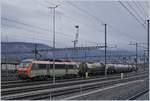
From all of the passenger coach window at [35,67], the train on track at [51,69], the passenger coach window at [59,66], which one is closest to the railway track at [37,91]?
the train on track at [51,69]

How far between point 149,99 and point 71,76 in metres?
29.4

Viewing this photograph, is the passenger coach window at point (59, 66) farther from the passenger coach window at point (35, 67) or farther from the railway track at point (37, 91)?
the railway track at point (37, 91)

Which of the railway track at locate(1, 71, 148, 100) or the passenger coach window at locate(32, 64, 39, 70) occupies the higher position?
the passenger coach window at locate(32, 64, 39, 70)

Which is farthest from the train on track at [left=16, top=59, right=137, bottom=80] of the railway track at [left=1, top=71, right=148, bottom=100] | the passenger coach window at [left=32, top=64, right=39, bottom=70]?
the railway track at [left=1, top=71, right=148, bottom=100]

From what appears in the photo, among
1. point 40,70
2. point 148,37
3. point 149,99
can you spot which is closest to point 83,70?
point 40,70

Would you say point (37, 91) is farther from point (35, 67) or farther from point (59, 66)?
point (59, 66)

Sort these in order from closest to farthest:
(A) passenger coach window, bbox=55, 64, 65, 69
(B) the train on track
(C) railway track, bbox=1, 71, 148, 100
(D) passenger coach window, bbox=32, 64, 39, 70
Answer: (C) railway track, bbox=1, 71, 148, 100
(B) the train on track
(D) passenger coach window, bbox=32, 64, 39, 70
(A) passenger coach window, bbox=55, 64, 65, 69

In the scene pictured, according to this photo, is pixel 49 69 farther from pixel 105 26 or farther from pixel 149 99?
pixel 149 99

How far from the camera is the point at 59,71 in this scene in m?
44.2

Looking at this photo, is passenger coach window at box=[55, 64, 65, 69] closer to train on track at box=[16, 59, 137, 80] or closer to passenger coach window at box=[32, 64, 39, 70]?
train on track at box=[16, 59, 137, 80]

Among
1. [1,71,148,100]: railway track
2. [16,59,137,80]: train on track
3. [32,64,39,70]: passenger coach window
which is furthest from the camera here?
[32,64,39,70]: passenger coach window

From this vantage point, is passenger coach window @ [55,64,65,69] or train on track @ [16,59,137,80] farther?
passenger coach window @ [55,64,65,69]

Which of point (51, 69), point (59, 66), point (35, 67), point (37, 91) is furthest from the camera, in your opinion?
point (59, 66)

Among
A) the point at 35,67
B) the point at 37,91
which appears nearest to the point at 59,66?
the point at 35,67
